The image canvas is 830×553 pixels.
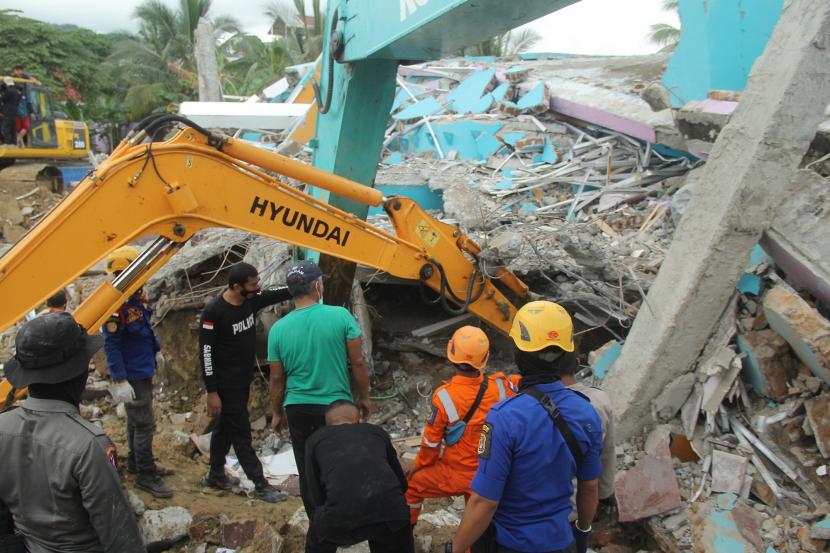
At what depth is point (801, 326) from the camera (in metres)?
3.98

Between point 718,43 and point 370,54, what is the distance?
5.20 m

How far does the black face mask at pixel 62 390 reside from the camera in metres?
2.30

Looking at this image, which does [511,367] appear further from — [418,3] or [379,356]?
[418,3]

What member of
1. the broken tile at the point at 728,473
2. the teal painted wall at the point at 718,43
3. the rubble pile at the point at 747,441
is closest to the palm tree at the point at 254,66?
the teal painted wall at the point at 718,43

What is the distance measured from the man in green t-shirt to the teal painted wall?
5.22 m

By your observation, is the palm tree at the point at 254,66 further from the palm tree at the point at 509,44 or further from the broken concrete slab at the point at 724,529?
the broken concrete slab at the point at 724,529

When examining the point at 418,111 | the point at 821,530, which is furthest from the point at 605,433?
the point at 418,111

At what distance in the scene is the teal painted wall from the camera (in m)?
6.92

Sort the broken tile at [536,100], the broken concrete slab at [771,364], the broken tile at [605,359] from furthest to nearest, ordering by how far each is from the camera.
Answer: the broken tile at [536,100]
the broken tile at [605,359]
the broken concrete slab at [771,364]

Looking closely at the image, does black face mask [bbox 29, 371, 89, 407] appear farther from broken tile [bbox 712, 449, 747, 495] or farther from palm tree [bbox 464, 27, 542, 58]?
palm tree [bbox 464, 27, 542, 58]

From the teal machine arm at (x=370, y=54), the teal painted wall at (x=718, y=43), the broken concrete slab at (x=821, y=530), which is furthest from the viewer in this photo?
the teal painted wall at (x=718, y=43)

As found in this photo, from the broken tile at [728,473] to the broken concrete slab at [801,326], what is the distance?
28.7 inches

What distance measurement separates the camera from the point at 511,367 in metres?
6.55

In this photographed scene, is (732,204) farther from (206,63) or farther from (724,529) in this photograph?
(206,63)
